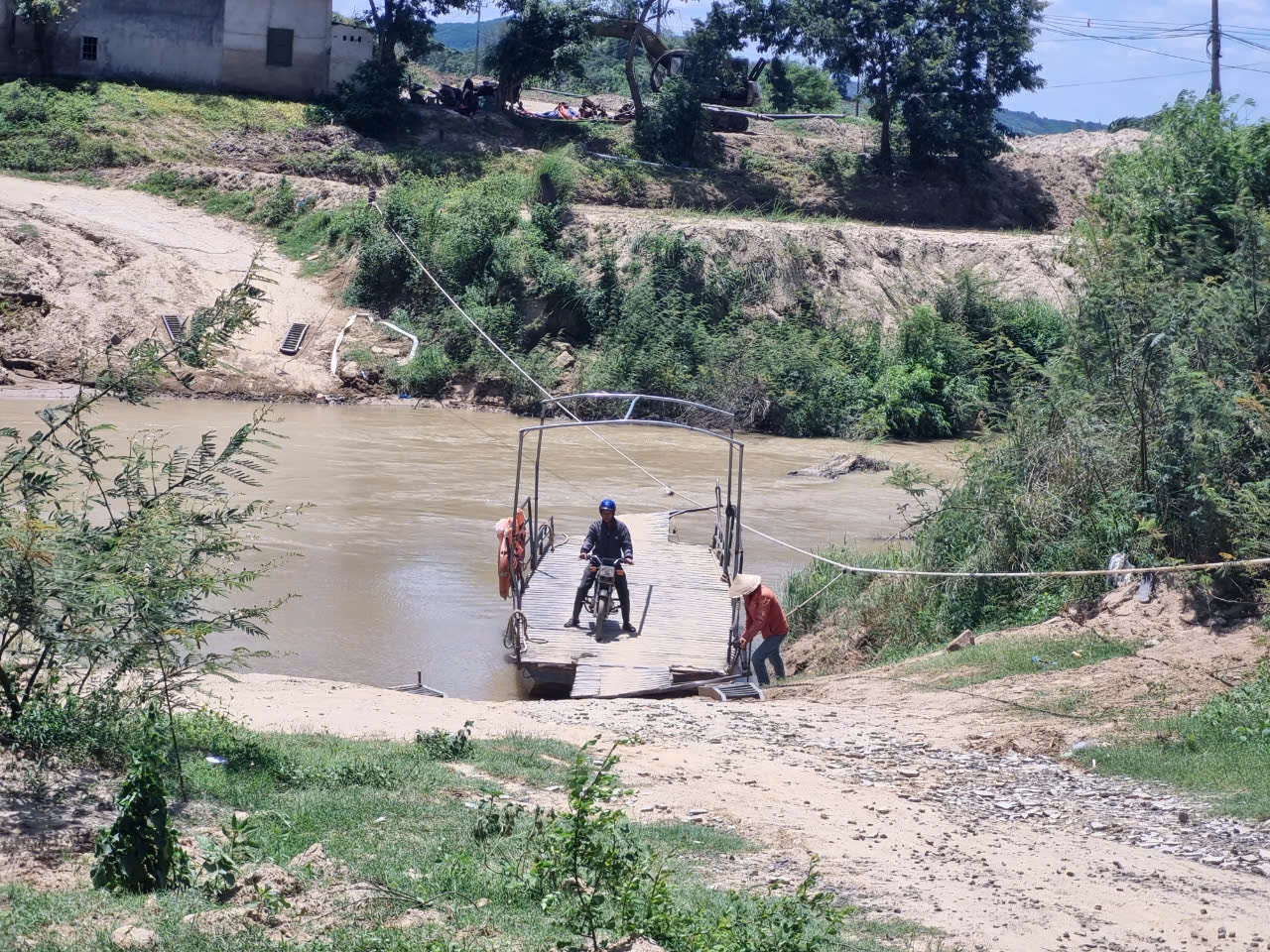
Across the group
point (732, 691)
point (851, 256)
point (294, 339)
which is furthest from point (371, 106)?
point (732, 691)

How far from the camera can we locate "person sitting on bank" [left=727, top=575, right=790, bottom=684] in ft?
41.2

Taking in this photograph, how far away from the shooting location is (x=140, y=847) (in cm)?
566

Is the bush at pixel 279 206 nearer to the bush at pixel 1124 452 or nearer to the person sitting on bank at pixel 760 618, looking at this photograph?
the bush at pixel 1124 452

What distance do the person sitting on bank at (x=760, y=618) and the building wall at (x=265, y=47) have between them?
33898 millimetres

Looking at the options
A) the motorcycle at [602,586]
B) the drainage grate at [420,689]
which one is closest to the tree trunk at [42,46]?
the motorcycle at [602,586]

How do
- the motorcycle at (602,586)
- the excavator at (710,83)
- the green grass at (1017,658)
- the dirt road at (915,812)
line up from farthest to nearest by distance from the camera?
the excavator at (710,83), the motorcycle at (602,586), the green grass at (1017,658), the dirt road at (915,812)

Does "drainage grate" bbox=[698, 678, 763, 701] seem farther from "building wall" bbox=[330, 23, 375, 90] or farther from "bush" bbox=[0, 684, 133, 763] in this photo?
"building wall" bbox=[330, 23, 375, 90]

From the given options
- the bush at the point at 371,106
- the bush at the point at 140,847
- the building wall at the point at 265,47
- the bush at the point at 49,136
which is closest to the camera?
the bush at the point at 140,847

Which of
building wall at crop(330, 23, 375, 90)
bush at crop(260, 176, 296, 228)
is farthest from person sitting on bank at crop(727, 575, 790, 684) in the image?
building wall at crop(330, 23, 375, 90)

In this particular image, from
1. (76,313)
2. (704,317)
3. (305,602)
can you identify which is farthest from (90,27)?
(305,602)

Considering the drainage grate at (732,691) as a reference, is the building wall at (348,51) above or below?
above

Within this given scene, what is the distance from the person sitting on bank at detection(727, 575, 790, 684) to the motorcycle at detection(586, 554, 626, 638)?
4.81 feet

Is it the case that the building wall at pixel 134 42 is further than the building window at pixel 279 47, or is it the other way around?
the building window at pixel 279 47

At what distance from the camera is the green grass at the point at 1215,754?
27.5 feet
